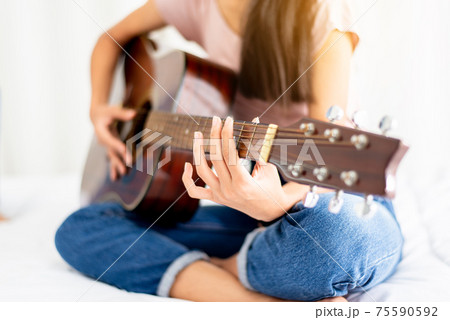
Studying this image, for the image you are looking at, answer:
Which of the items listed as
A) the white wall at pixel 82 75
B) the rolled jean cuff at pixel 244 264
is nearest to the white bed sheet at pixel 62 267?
the rolled jean cuff at pixel 244 264

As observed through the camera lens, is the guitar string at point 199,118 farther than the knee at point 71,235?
No

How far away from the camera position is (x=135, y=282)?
2.27 ft

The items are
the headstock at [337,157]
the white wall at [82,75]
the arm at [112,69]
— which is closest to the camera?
the headstock at [337,157]

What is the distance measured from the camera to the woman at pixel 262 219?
1.94 ft

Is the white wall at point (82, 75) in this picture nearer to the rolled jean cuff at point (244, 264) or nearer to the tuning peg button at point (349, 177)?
the rolled jean cuff at point (244, 264)

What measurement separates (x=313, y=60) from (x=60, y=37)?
4.37ft

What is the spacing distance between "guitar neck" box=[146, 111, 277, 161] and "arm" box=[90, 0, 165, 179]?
137 millimetres

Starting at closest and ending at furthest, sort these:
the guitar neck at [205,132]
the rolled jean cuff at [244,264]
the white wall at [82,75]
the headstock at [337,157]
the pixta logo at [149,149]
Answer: the headstock at [337,157] → the guitar neck at [205,132] → the rolled jean cuff at [244,264] → the pixta logo at [149,149] → the white wall at [82,75]

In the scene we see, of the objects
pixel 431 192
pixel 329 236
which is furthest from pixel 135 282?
pixel 431 192

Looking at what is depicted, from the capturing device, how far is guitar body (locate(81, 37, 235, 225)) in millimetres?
811

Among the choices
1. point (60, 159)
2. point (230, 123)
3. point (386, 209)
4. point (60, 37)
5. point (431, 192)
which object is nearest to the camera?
point (230, 123)

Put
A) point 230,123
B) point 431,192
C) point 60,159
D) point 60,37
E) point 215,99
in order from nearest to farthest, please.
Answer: point 230,123 → point 215,99 → point 431,192 → point 60,37 → point 60,159

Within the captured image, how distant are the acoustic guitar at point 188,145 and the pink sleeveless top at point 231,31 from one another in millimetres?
56

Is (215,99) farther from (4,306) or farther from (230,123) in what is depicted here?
(4,306)
